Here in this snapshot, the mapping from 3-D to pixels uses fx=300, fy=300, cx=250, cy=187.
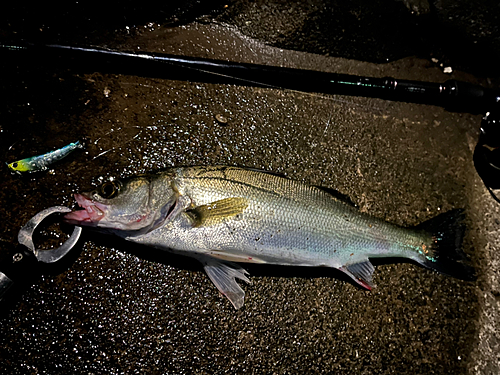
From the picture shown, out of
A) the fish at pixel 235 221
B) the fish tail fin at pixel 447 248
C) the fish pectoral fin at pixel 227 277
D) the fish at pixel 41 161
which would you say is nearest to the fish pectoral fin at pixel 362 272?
the fish at pixel 235 221

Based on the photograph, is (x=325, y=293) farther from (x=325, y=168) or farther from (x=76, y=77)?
(x=76, y=77)

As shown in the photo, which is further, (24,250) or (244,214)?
(244,214)

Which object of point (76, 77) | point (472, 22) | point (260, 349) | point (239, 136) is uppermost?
point (472, 22)

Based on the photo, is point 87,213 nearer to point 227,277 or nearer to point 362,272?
point 227,277


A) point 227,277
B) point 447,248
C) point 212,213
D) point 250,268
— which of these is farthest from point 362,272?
point 212,213

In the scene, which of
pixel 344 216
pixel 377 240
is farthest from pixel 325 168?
pixel 377 240

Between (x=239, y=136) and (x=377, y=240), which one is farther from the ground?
(x=239, y=136)

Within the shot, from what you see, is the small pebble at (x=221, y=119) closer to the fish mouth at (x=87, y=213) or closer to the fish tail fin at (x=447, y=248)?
the fish mouth at (x=87, y=213)
